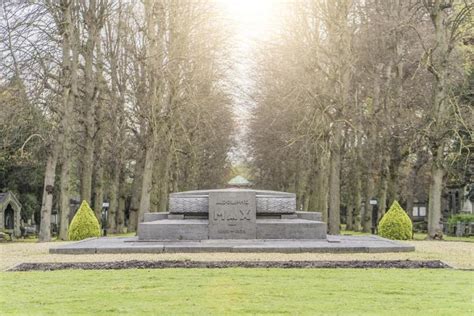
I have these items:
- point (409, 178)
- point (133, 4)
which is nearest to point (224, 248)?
point (133, 4)

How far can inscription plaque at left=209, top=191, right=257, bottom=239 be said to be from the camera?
75.3ft

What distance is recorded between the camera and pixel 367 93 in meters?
45.0

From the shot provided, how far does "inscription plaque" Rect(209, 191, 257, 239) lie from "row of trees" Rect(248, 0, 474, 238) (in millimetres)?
9079

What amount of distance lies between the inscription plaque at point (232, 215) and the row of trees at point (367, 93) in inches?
357

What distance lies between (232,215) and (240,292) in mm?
10170

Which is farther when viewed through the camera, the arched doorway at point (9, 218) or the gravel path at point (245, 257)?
the arched doorway at point (9, 218)

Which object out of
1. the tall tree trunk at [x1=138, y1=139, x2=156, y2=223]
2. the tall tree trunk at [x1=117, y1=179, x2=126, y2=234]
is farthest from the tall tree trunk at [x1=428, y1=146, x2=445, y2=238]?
the tall tree trunk at [x1=117, y1=179, x2=126, y2=234]

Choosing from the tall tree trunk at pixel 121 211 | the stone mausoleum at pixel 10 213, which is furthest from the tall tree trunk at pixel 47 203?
the stone mausoleum at pixel 10 213

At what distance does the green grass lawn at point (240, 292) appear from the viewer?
445 inches

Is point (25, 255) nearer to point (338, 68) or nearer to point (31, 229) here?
point (338, 68)

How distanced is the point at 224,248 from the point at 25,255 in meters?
5.13

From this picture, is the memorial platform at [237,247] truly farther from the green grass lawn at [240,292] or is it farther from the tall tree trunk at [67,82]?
the tall tree trunk at [67,82]

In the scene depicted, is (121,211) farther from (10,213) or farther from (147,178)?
(147,178)

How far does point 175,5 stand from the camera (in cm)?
3550
